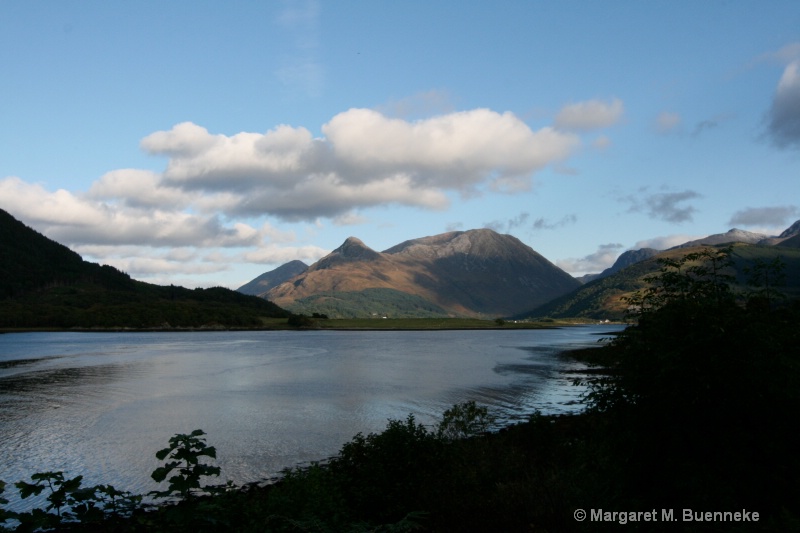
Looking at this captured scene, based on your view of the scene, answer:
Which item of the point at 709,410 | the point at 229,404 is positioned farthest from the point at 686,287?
the point at 229,404

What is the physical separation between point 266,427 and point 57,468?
14526 mm

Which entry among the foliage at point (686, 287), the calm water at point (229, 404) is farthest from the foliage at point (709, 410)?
the calm water at point (229, 404)

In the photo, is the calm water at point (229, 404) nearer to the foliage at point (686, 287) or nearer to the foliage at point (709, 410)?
the foliage at point (686, 287)

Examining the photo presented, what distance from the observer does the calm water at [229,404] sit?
34250 millimetres

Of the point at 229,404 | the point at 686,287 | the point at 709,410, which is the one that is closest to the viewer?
the point at 709,410

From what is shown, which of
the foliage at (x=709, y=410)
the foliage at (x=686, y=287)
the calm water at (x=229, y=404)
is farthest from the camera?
the calm water at (x=229, y=404)

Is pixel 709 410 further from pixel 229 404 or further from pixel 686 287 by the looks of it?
pixel 229 404

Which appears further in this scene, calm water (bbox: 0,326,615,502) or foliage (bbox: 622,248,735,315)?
calm water (bbox: 0,326,615,502)

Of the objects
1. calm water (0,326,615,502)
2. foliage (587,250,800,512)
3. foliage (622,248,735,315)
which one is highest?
foliage (622,248,735,315)

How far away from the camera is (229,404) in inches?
2206

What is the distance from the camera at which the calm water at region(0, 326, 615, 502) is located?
34.2m

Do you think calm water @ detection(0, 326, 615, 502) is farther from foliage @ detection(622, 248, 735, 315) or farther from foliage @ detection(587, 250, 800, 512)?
foliage @ detection(587, 250, 800, 512)

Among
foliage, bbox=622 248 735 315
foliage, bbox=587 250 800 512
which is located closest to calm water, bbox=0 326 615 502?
foliage, bbox=622 248 735 315

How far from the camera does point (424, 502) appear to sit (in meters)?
18.1
